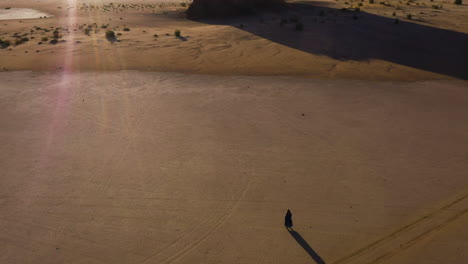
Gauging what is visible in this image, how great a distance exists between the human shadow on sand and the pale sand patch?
46199 mm

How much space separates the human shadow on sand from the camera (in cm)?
672

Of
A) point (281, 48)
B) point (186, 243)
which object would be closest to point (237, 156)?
point (186, 243)

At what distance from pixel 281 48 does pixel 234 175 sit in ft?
45.0

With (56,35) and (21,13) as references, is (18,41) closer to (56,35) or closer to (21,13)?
(56,35)

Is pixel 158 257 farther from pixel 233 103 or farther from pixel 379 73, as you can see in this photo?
pixel 379 73

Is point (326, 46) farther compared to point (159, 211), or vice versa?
point (326, 46)

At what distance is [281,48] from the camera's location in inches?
840

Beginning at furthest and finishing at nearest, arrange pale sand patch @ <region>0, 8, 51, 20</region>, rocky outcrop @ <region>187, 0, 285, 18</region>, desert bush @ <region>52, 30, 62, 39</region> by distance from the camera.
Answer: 1. pale sand patch @ <region>0, 8, 51, 20</region>
2. rocky outcrop @ <region>187, 0, 285, 18</region>
3. desert bush @ <region>52, 30, 62, 39</region>

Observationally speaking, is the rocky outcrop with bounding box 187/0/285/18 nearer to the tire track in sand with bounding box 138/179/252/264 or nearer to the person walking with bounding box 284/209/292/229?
the tire track in sand with bounding box 138/179/252/264

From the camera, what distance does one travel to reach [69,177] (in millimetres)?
9250

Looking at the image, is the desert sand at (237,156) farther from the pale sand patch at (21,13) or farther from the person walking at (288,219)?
the pale sand patch at (21,13)

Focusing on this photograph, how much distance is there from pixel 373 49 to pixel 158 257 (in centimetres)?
1795

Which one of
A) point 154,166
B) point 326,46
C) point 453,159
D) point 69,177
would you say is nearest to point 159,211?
point 154,166

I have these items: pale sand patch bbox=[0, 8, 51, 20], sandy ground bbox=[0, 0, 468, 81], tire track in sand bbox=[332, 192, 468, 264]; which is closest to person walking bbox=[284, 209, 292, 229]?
tire track in sand bbox=[332, 192, 468, 264]
